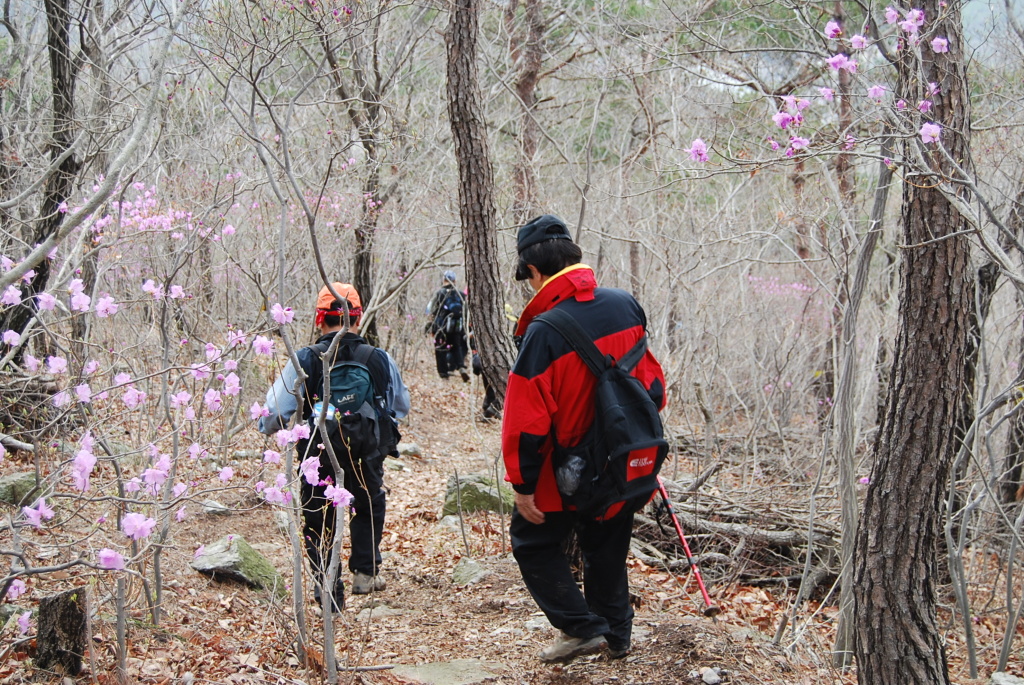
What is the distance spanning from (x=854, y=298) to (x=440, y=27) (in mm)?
7087

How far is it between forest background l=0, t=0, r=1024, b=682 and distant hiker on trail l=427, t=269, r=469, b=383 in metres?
0.58

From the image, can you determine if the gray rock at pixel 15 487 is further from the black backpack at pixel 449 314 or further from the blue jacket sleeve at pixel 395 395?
the black backpack at pixel 449 314

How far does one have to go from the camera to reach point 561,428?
10.2 ft

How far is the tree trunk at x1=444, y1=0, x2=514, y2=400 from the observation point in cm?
445

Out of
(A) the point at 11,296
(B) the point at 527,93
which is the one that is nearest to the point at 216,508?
(A) the point at 11,296

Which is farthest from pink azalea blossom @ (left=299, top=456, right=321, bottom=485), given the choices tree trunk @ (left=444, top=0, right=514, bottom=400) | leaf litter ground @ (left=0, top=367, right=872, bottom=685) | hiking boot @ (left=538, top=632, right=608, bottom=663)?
tree trunk @ (left=444, top=0, right=514, bottom=400)

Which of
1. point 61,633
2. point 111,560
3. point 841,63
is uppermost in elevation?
point 841,63

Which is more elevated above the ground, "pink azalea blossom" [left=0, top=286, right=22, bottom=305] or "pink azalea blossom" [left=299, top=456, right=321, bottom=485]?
"pink azalea blossom" [left=0, top=286, right=22, bottom=305]

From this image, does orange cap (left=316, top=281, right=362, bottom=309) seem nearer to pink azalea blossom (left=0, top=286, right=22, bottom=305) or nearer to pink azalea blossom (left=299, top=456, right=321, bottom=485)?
pink azalea blossom (left=299, top=456, right=321, bottom=485)

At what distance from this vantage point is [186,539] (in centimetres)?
598

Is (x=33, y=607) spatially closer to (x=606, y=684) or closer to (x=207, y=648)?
(x=207, y=648)

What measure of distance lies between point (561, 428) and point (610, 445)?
0.23 metres

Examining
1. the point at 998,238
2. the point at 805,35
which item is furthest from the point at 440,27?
the point at 998,238

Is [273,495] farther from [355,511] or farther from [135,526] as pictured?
[355,511]
